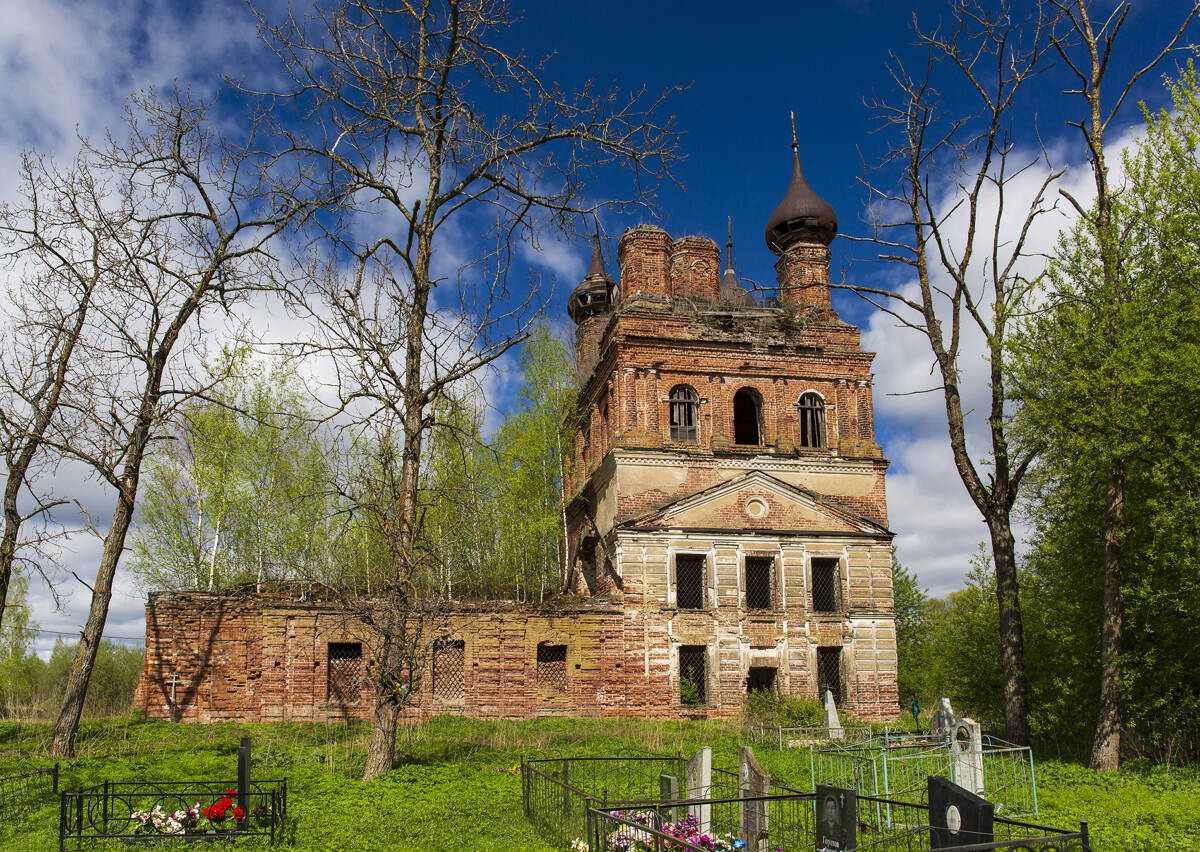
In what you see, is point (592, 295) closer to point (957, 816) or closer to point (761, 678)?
point (761, 678)

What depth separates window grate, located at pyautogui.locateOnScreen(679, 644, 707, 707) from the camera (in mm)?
23703

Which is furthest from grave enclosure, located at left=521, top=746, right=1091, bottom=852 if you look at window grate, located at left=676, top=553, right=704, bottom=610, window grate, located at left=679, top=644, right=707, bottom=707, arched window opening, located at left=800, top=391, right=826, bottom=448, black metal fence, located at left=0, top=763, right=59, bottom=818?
arched window opening, located at left=800, top=391, right=826, bottom=448

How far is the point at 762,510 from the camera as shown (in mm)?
25453

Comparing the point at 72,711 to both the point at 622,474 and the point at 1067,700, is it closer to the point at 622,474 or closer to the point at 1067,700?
the point at 622,474

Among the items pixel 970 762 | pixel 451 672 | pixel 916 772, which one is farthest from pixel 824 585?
pixel 970 762

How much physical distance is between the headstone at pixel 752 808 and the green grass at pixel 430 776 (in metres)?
2.10

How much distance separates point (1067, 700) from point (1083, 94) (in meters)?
11.6

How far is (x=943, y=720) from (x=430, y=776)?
26.1ft

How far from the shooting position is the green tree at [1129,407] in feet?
47.7

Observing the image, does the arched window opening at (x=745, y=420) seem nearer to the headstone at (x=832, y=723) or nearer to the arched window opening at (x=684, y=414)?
the arched window opening at (x=684, y=414)

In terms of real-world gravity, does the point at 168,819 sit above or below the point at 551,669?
below

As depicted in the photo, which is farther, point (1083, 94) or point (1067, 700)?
point (1067, 700)

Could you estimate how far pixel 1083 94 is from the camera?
17.0 m

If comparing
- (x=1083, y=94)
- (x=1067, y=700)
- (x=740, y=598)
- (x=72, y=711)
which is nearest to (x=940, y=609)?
(x=740, y=598)
